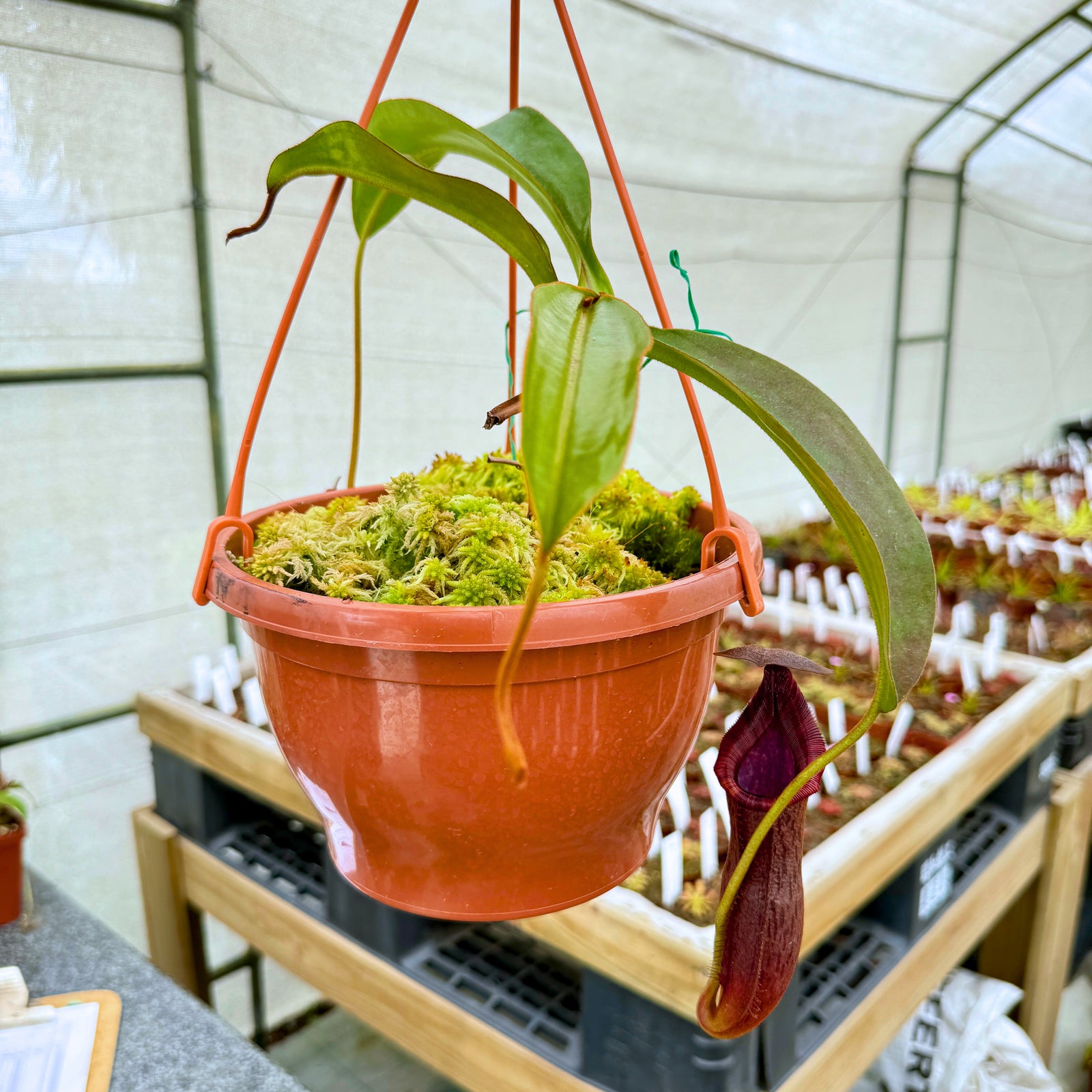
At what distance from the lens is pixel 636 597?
35 centimetres

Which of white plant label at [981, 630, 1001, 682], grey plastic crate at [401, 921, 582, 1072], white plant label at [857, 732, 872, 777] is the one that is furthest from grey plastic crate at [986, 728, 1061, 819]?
grey plastic crate at [401, 921, 582, 1072]

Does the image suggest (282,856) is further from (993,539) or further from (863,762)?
(993,539)

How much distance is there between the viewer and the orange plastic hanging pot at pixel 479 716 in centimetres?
35

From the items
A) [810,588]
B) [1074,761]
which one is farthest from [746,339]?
[1074,761]

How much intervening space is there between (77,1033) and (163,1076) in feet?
0.43

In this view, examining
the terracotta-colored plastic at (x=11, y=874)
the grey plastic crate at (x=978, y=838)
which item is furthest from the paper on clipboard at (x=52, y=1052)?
the grey plastic crate at (x=978, y=838)

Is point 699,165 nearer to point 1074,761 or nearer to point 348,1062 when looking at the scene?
point 1074,761

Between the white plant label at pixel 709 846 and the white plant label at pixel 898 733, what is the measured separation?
426 millimetres

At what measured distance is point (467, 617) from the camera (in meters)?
0.33

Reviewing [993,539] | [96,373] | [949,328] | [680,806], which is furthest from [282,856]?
[949,328]

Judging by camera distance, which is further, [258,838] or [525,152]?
[258,838]

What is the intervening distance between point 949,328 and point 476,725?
10.6 feet

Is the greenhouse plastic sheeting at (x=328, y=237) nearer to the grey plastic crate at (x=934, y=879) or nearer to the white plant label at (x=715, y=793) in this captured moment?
the white plant label at (x=715, y=793)

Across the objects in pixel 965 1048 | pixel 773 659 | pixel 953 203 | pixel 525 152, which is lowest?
pixel 965 1048
